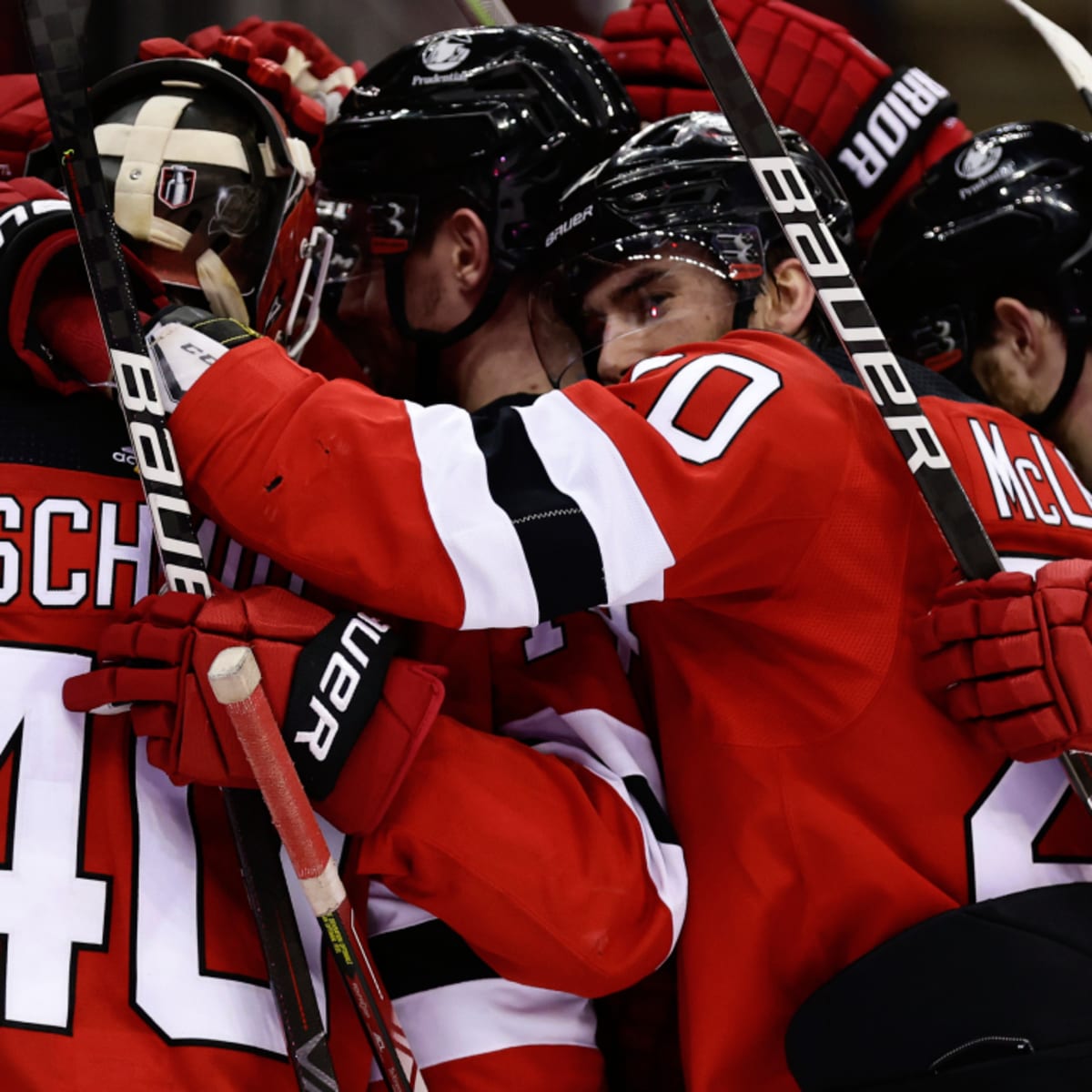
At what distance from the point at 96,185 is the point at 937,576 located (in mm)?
822

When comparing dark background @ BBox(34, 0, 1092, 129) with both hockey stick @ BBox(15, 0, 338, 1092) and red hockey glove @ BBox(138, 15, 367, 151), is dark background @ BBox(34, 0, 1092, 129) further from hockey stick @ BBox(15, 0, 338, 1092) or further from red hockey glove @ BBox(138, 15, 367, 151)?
hockey stick @ BBox(15, 0, 338, 1092)

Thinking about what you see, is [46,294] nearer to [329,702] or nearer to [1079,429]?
[329,702]

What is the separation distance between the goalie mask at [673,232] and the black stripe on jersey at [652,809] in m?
0.51

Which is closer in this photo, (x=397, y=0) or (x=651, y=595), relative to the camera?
(x=651, y=595)

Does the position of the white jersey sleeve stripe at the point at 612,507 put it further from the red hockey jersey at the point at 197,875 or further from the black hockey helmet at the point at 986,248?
the black hockey helmet at the point at 986,248

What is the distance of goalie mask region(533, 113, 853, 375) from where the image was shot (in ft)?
4.80

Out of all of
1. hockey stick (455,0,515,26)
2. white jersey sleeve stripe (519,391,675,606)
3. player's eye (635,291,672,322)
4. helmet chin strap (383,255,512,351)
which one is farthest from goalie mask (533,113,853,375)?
hockey stick (455,0,515,26)

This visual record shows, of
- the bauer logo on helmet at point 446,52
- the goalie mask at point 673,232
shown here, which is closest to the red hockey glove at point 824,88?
the bauer logo on helmet at point 446,52

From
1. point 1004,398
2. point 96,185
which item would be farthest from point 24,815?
point 1004,398

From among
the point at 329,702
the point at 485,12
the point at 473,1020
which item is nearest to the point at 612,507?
the point at 329,702

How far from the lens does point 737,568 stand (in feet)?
3.79

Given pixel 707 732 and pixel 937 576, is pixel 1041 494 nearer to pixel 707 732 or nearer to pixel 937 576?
pixel 937 576

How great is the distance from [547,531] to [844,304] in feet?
1.16

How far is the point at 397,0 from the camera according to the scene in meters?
2.58
